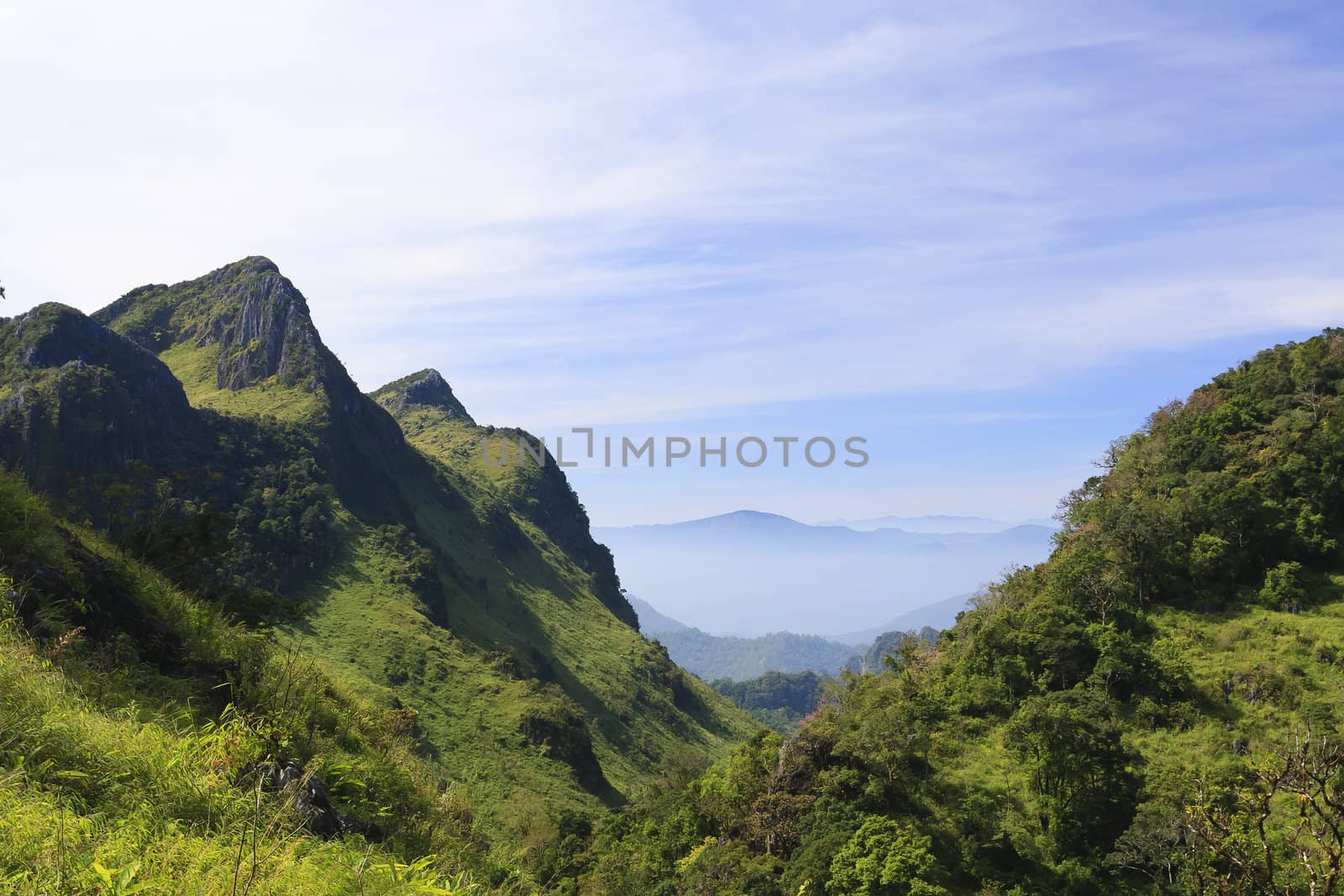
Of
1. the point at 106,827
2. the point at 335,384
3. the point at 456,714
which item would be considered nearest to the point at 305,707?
the point at 106,827

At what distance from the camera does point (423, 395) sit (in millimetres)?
183375

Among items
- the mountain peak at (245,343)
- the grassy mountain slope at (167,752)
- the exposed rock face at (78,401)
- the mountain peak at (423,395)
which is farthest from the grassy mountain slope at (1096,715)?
the mountain peak at (423,395)

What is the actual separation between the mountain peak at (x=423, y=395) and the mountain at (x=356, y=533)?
4246 centimetres

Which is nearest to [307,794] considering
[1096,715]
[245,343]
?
[1096,715]

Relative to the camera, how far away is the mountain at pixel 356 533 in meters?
70.7

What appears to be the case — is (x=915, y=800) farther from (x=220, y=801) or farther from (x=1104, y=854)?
(x=220, y=801)

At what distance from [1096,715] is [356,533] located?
8833 cm

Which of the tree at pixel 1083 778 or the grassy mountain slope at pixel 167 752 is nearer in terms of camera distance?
the grassy mountain slope at pixel 167 752

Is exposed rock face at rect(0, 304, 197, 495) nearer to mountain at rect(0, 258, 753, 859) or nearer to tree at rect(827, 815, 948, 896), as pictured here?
mountain at rect(0, 258, 753, 859)

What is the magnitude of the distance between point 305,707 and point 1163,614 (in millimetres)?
49919

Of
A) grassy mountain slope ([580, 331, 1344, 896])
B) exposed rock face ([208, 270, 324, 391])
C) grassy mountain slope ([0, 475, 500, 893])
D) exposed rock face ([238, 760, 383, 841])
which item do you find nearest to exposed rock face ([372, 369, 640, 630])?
exposed rock face ([208, 270, 324, 391])

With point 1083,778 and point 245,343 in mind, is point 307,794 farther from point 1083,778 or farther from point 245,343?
point 245,343

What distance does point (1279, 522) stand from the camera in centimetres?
4391

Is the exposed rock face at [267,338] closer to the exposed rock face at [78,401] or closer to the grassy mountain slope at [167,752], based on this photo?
the exposed rock face at [78,401]
